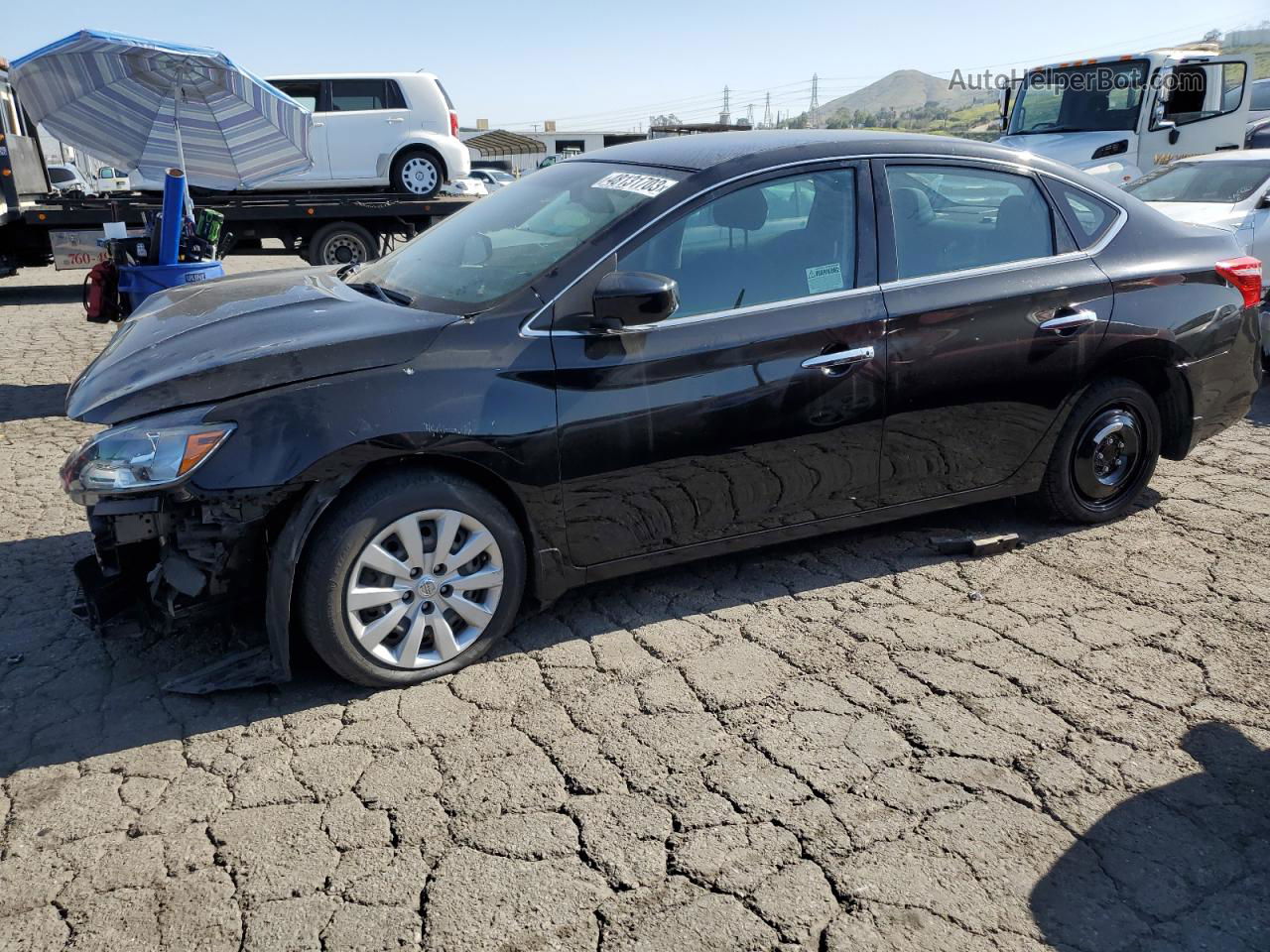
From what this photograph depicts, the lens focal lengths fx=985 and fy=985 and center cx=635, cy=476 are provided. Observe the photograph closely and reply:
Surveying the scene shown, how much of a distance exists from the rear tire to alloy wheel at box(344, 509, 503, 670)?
2.63 m

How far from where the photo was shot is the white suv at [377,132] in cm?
1445

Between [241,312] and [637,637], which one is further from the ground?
[241,312]

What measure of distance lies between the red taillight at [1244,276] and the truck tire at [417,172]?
1209cm

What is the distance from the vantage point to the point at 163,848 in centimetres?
257

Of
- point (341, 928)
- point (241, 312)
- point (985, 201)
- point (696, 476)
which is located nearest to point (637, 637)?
point (696, 476)

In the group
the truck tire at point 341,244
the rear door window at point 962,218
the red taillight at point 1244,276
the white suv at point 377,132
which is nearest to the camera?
the rear door window at point 962,218

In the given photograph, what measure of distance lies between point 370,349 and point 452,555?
722 millimetres

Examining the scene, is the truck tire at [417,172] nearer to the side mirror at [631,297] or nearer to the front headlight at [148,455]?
the side mirror at [631,297]

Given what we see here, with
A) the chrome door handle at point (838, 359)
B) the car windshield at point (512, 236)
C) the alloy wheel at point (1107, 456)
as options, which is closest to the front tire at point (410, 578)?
the car windshield at point (512, 236)

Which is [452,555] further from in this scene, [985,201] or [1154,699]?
[985,201]

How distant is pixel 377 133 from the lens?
14477 mm

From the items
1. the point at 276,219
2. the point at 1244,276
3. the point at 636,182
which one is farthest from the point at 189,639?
the point at 276,219

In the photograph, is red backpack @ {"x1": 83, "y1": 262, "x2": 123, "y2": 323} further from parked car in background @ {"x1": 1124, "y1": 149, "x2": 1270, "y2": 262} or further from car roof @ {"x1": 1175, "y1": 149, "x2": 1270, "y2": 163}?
car roof @ {"x1": 1175, "y1": 149, "x2": 1270, "y2": 163}

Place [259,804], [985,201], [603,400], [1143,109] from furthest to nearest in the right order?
[1143,109] → [985,201] → [603,400] → [259,804]
